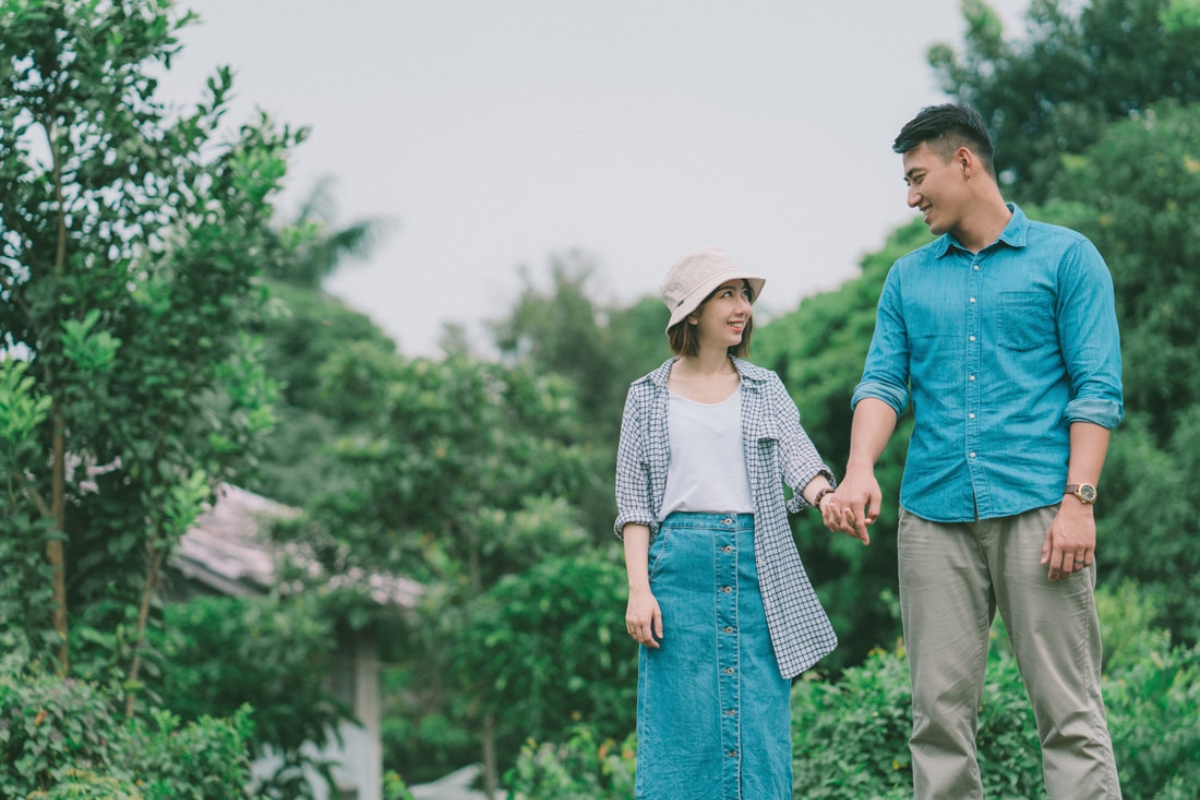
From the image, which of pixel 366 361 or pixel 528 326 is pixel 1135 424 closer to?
pixel 366 361

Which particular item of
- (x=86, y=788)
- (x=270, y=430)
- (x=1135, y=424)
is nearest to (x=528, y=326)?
(x=1135, y=424)

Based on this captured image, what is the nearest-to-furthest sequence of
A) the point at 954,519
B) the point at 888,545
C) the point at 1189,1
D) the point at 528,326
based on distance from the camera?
the point at 954,519
the point at 888,545
the point at 1189,1
the point at 528,326

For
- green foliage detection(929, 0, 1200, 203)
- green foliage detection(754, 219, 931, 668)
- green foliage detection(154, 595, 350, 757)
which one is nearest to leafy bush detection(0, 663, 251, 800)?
green foliage detection(154, 595, 350, 757)

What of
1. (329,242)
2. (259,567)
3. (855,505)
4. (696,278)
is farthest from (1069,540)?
(329,242)

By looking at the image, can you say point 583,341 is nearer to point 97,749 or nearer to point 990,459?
point 97,749

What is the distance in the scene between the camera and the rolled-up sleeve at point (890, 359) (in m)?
3.07

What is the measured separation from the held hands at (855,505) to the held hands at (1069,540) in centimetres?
42

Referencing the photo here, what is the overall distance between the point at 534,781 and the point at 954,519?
310 centimetres

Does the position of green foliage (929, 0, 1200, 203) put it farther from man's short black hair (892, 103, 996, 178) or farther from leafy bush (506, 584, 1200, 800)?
man's short black hair (892, 103, 996, 178)

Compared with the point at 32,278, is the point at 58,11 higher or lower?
higher

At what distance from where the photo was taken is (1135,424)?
10.2 meters

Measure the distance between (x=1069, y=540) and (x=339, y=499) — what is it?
7646mm

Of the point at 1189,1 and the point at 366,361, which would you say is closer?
the point at 366,361

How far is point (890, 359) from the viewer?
3.10m
